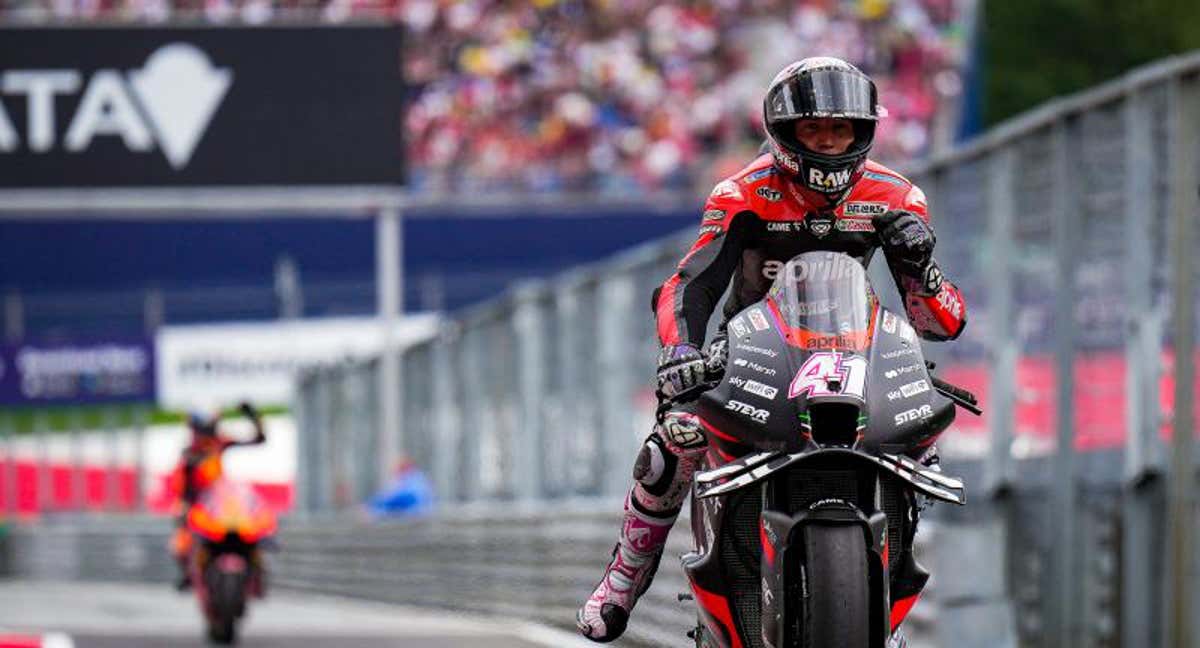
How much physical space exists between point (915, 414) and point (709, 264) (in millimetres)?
868

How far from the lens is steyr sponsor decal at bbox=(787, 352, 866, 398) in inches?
219

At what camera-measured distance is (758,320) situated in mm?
5957

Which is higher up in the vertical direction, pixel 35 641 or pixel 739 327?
pixel 739 327

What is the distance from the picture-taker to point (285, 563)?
2431cm

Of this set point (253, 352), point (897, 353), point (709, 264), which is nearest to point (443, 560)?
point (709, 264)

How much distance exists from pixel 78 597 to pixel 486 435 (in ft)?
18.5

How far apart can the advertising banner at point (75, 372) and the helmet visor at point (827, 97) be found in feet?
74.5

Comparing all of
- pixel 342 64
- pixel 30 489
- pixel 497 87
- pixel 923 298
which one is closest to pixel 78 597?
pixel 342 64

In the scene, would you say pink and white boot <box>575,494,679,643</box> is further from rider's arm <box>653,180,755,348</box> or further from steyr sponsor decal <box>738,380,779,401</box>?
steyr sponsor decal <box>738,380,779,401</box>

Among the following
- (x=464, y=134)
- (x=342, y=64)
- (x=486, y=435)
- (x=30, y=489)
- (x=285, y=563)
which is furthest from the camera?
(x=464, y=134)

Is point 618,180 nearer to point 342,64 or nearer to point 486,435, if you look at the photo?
point 342,64

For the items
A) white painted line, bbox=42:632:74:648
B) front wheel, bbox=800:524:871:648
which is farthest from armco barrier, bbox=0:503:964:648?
white painted line, bbox=42:632:74:648

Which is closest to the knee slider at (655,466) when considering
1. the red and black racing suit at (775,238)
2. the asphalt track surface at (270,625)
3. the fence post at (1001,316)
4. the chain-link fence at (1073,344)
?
the red and black racing suit at (775,238)

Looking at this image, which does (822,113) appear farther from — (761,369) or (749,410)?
(749,410)
